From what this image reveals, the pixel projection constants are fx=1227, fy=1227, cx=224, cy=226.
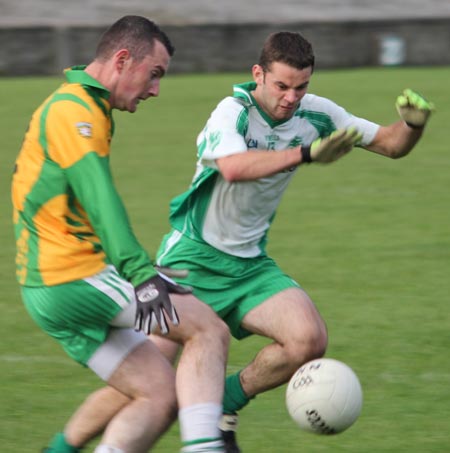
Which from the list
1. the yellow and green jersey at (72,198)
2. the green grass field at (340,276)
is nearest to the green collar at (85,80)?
the yellow and green jersey at (72,198)

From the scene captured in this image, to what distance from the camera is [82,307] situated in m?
4.73

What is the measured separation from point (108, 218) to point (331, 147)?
1.10 metres

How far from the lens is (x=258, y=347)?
24.2ft

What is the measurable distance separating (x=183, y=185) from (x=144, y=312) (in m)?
8.18

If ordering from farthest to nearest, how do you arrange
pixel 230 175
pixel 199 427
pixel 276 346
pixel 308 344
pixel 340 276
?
1. pixel 340 276
2. pixel 276 346
3. pixel 308 344
4. pixel 230 175
5. pixel 199 427

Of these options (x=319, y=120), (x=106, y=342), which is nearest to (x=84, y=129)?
(x=106, y=342)

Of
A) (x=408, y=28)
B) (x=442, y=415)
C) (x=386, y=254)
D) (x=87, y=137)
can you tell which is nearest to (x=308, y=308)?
(x=442, y=415)

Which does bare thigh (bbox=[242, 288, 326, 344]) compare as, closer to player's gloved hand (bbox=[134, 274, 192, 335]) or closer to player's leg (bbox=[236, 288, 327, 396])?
player's leg (bbox=[236, 288, 327, 396])

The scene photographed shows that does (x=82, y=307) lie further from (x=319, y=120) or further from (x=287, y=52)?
(x=319, y=120)

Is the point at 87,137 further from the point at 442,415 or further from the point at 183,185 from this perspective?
the point at 183,185

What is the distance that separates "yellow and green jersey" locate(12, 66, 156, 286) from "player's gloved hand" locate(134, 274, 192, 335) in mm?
38

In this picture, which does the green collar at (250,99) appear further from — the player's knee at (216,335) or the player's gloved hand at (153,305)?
the player's gloved hand at (153,305)

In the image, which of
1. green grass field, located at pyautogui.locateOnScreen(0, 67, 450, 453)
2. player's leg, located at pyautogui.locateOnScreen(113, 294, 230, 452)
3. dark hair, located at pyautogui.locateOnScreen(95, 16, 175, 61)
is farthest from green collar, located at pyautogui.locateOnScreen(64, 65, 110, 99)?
green grass field, located at pyautogui.locateOnScreen(0, 67, 450, 453)

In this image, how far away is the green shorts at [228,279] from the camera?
575cm
